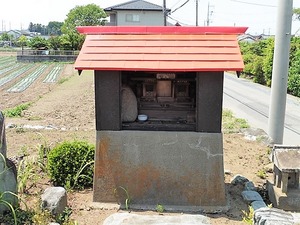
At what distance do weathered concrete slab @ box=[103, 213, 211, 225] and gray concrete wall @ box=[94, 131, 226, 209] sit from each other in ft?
1.86

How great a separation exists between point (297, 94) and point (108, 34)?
13595 millimetres

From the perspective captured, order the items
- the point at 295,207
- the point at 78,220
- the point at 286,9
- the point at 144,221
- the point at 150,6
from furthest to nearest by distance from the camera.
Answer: the point at 150,6, the point at 286,9, the point at 295,207, the point at 78,220, the point at 144,221

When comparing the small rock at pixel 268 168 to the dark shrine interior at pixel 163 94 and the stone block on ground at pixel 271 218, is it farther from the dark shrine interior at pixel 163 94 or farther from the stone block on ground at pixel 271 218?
the stone block on ground at pixel 271 218

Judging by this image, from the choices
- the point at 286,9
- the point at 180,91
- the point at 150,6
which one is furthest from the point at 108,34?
the point at 150,6

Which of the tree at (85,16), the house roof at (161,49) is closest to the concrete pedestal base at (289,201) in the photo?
the house roof at (161,49)

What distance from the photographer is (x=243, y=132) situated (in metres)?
9.81

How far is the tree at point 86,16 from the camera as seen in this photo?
61.1 m

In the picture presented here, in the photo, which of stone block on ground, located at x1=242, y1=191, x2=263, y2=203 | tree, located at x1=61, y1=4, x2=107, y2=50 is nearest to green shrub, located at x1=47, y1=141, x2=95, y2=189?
stone block on ground, located at x1=242, y1=191, x2=263, y2=203

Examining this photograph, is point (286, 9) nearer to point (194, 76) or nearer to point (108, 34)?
point (194, 76)

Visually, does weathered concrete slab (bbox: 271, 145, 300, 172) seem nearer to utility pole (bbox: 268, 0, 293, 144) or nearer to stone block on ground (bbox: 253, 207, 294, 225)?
stone block on ground (bbox: 253, 207, 294, 225)

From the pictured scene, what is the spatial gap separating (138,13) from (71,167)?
127 ft

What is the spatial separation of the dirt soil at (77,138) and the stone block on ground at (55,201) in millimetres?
269

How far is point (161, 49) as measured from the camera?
203 inches

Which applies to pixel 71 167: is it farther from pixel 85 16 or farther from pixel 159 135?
pixel 85 16
